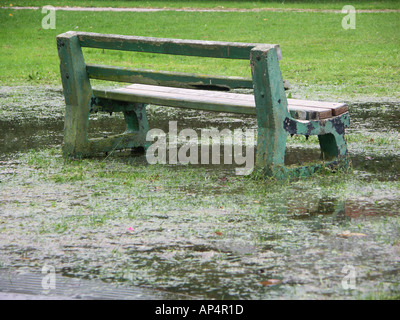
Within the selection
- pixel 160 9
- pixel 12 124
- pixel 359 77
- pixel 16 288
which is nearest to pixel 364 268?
pixel 16 288

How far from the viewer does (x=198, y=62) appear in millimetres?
13625

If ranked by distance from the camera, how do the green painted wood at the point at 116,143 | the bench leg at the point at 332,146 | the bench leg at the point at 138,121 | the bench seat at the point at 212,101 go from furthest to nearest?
the bench leg at the point at 138,121 → the green painted wood at the point at 116,143 → the bench leg at the point at 332,146 → the bench seat at the point at 212,101

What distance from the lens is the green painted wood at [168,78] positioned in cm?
529

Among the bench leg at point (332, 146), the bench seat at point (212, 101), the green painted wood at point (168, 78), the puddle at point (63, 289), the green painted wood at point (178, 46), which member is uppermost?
the green painted wood at point (178, 46)

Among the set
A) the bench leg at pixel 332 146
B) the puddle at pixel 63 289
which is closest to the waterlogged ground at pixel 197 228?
the puddle at pixel 63 289

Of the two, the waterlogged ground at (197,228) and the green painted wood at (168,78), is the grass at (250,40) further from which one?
the waterlogged ground at (197,228)

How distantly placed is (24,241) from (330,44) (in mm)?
12771

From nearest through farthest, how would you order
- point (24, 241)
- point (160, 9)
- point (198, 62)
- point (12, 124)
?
1. point (24, 241)
2. point (12, 124)
3. point (198, 62)
4. point (160, 9)

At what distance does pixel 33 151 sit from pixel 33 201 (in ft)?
5.75

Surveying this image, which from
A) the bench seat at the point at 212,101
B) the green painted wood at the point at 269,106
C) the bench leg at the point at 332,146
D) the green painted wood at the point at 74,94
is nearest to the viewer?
the green painted wood at the point at 269,106

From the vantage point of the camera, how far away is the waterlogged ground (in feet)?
11.3

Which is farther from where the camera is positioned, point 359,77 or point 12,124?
point 359,77

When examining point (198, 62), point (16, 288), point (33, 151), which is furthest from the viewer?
point (198, 62)
